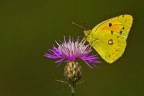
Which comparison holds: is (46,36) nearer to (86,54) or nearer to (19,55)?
(19,55)

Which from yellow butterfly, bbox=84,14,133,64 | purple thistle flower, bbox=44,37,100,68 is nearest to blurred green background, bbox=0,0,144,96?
yellow butterfly, bbox=84,14,133,64

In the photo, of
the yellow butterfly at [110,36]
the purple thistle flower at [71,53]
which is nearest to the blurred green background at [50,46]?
the yellow butterfly at [110,36]

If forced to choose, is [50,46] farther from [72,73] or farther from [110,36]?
[72,73]

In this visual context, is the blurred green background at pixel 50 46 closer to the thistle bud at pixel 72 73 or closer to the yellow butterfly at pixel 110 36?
the yellow butterfly at pixel 110 36

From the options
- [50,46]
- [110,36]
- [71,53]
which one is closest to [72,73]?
[71,53]

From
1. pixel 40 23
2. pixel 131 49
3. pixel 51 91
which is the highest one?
pixel 40 23

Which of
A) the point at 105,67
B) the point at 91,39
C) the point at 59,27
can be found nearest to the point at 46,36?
the point at 59,27

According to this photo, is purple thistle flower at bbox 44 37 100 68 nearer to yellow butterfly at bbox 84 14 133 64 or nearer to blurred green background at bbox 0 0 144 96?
yellow butterfly at bbox 84 14 133 64
